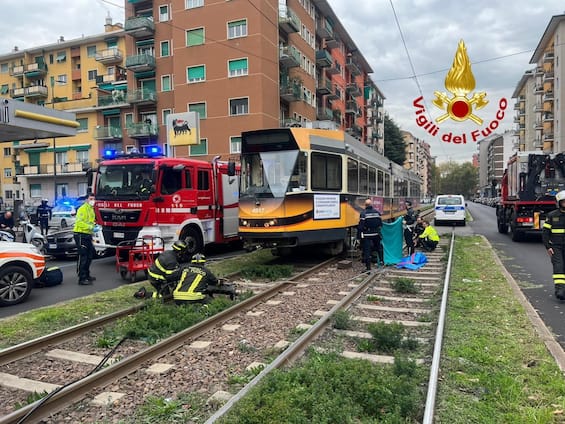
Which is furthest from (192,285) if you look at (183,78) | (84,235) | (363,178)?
(183,78)

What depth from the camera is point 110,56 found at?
4572 cm

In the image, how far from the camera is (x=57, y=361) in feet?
17.7

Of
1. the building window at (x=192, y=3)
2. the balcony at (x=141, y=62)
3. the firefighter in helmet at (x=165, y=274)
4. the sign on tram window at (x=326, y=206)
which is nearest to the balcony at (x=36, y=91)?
the balcony at (x=141, y=62)

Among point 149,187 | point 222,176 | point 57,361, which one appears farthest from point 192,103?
point 57,361

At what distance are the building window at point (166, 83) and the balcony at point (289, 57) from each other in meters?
9.49

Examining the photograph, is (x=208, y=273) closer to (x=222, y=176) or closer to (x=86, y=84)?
(x=222, y=176)

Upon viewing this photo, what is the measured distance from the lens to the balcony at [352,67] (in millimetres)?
59312

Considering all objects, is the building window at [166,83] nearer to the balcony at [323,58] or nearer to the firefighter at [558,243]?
the balcony at [323,58]

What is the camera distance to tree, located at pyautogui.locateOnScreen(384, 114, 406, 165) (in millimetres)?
65062

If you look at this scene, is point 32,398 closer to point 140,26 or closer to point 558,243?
point 558,243

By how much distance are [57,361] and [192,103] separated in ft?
108

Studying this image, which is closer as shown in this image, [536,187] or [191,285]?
[191,285]

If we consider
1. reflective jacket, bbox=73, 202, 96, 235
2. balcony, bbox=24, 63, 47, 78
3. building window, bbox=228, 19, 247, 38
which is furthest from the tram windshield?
balcony, bbox=24, 63, 47, 78

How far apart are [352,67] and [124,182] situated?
174 ft
